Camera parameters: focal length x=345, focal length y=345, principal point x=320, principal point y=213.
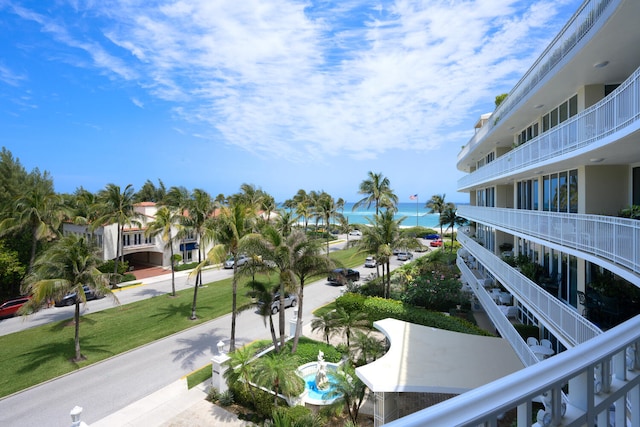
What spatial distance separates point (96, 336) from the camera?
20.5 meters

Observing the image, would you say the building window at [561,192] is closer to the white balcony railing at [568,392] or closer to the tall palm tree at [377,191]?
the white balcony railing at [568,392]

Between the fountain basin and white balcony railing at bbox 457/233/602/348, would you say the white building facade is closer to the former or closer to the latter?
white balcony railing at bbox 457/233/602/348

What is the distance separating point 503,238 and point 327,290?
15.4m

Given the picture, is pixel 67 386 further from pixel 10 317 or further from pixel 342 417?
pixel 10 317

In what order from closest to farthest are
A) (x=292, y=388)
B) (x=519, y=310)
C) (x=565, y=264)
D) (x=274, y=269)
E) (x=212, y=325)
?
(x=292, y=388) < (x=565, y=264) < (x=274, y=269) < (x=519, y=310) < (x=212, y=325)

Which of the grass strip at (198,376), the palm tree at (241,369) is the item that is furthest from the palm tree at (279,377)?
the grass strip at (198,376)

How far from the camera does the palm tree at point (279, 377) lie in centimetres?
1224

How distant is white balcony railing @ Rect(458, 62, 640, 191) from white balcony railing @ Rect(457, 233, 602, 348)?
171 inches

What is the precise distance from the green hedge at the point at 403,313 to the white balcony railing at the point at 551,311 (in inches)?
152

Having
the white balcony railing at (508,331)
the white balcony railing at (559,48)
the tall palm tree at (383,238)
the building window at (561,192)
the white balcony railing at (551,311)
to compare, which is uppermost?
the white balcony railing at (559,48)

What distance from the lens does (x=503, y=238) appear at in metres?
22.7

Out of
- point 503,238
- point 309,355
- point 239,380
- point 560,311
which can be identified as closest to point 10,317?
point 239,380

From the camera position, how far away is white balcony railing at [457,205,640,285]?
7.58 meters

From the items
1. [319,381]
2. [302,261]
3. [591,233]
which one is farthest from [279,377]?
[591,233]
